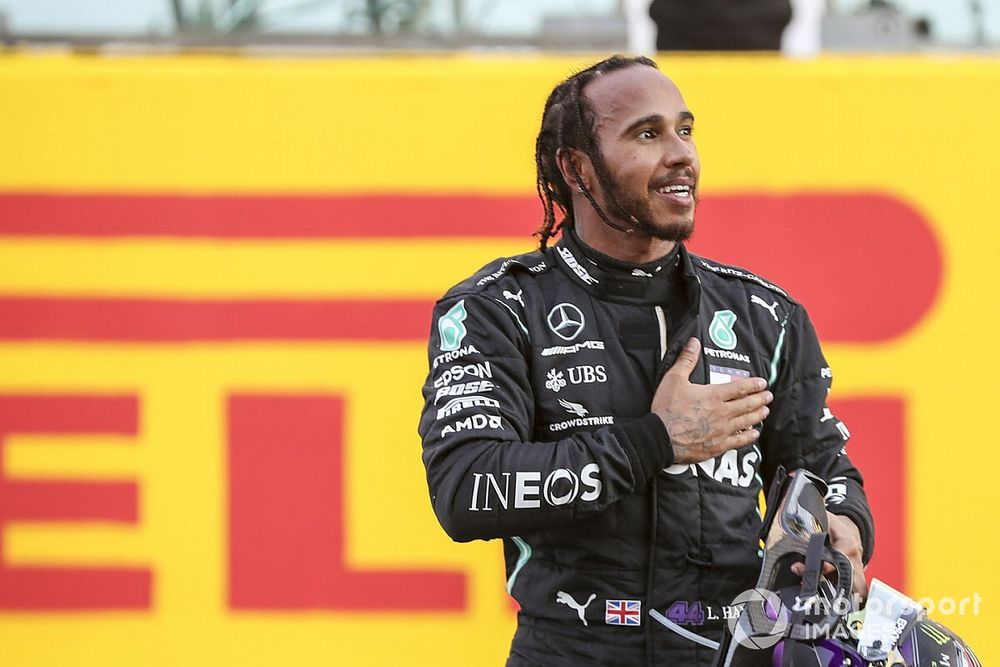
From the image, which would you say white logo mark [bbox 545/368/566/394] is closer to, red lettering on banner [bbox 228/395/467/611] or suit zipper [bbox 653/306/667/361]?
suit zipper [bbox 653/306/667/361]

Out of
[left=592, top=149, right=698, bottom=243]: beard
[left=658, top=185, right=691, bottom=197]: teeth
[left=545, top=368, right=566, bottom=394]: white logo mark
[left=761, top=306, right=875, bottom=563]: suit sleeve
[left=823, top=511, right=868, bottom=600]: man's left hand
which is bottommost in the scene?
[left=823, top=511, right=868, bottom=600]: man's left hand

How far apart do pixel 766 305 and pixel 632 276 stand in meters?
0.26

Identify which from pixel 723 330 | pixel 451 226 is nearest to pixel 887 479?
pixel 451 226

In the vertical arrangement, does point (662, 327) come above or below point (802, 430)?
above

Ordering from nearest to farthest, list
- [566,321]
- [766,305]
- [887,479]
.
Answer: [566,321]
[766,305]
[887,479]

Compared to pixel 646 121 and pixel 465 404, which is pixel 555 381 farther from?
pixel 646 121

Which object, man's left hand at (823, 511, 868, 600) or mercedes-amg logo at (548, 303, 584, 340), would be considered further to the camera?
mercedes-amg logo at (548, 303, 584, 340)

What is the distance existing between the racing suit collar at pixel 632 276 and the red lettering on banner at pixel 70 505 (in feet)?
→ 5.96

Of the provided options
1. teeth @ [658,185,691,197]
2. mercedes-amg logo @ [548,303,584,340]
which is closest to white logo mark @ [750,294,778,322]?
teeth @ [658,185,691,197]

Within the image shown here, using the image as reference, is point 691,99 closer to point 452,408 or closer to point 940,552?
point 940,552

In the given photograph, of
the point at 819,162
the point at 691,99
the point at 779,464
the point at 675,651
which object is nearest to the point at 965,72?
the point at 819,162

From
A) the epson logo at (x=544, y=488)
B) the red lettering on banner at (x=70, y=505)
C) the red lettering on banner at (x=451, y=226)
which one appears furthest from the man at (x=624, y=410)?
the red lettering on banner at (x=70, y=505)

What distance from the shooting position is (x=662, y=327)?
2.16 meters

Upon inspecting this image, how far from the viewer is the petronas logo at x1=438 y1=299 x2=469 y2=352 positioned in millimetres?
2111
